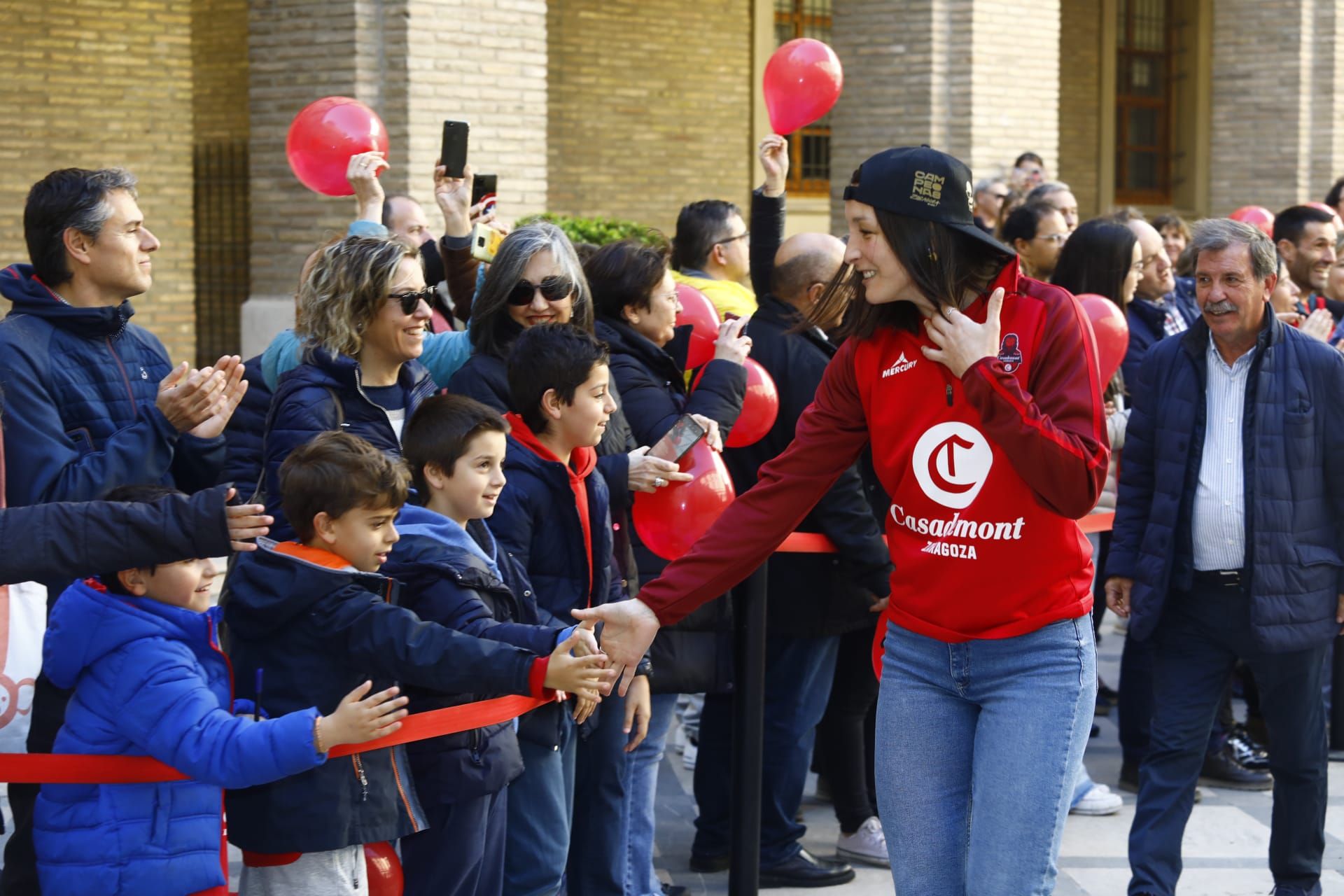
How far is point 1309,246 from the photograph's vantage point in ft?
25.9

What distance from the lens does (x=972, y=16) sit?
555 inches

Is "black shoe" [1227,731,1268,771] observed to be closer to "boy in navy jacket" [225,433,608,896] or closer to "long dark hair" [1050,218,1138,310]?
"long dark hair" [1050,218,1138,310]

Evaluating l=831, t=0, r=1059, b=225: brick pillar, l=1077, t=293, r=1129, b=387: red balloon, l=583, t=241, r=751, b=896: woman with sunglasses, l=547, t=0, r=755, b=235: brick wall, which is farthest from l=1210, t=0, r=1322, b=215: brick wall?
l=583, t=241, r=751, b=896: woman with sunglasses

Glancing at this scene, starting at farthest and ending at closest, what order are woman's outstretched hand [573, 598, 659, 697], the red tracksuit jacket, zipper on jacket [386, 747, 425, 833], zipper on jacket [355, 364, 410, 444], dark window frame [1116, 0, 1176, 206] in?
dark window frame [1116, 0, 1176, 206] < zipper on jacket [355, 364, 410, 444] < zipper on jacket [386, 747, 425, 833] < woman's outstretched hand [573, 598, 659, 697] < the red tracksuit jacket

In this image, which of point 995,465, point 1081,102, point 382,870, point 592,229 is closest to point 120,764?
point 382,870

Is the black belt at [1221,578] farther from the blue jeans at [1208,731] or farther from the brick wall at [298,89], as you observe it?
the brick wall at [298,89]

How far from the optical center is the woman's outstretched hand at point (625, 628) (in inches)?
127

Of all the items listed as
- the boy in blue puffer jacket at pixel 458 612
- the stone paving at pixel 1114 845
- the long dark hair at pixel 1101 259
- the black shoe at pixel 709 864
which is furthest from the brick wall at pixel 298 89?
the boy in blue puffer jacket at pixel 458 612

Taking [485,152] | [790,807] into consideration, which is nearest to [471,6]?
[485,152]

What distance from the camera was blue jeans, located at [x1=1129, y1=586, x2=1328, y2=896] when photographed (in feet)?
15.3

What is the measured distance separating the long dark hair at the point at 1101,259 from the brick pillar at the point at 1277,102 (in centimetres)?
1357

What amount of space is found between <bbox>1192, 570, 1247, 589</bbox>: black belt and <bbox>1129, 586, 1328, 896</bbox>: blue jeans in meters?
0.02

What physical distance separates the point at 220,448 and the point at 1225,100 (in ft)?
57.3

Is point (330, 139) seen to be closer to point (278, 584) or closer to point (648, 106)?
point (278, 584)
